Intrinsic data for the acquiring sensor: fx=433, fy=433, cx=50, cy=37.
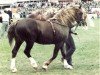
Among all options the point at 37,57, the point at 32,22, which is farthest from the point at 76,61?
the point at 32,22

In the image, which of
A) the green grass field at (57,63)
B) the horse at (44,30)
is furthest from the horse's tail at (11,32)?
the green grass field at (57,63)

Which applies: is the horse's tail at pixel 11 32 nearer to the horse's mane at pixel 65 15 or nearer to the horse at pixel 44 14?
the horse at pixel 44 14

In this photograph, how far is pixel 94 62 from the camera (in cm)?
1478

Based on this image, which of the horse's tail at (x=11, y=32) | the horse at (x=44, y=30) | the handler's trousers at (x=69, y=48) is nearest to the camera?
the horse at (x=44, y=30)

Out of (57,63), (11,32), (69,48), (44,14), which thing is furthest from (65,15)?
(57,63)

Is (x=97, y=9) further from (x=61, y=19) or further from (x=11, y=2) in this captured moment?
(x=61, y=19)

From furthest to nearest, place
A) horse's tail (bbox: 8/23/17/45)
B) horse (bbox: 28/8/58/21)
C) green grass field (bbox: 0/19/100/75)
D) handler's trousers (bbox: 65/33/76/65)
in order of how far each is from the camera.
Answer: handler's trousers (bbox: 65/33/76/65) → horse (bbox: 28/8/58/21) → horse's tail (bbox: 8/23/17/45) → green grass field (bbox: 0/19/100/75)

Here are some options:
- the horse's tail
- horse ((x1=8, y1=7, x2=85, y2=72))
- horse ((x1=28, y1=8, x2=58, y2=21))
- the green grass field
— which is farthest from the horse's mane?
the green grass field

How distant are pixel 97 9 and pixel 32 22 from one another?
4349 centimetres

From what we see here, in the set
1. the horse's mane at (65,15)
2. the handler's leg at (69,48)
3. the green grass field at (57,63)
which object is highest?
the horse's mane at (65,15)

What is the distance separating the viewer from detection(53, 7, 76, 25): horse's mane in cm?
1346

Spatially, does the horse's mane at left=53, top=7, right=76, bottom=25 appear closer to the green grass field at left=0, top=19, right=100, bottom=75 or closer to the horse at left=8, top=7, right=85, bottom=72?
the horse at left=8, top=7, right=85, bottom=72

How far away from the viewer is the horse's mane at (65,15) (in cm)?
1346

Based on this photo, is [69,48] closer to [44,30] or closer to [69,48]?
[69,48]
